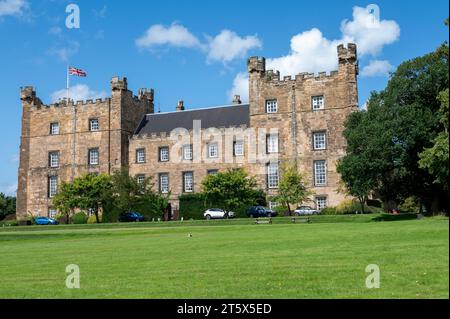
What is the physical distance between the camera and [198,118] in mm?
61219

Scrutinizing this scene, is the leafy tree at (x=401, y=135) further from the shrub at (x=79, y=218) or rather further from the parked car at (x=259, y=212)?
the shrub at (x=79, y=218)

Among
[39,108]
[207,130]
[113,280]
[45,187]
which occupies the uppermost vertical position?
[39,108]

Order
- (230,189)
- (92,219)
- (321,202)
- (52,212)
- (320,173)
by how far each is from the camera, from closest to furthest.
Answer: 1. (321,202)
2. (230,189)
3. (320,173)
4. (92,219)
5. (52,212)

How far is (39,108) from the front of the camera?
66.9 m

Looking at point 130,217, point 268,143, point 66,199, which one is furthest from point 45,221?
point 268,143

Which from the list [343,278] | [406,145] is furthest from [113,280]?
[406,145]

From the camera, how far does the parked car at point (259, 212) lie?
51719 millimetres

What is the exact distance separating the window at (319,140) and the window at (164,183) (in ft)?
53.9

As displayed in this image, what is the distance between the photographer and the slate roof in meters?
59.4

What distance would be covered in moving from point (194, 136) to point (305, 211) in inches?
589

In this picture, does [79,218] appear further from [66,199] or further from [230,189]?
[230,189]

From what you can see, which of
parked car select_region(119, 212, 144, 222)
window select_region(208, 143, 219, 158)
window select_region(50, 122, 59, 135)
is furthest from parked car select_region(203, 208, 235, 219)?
window select_region(50, 122, 59, 135)
